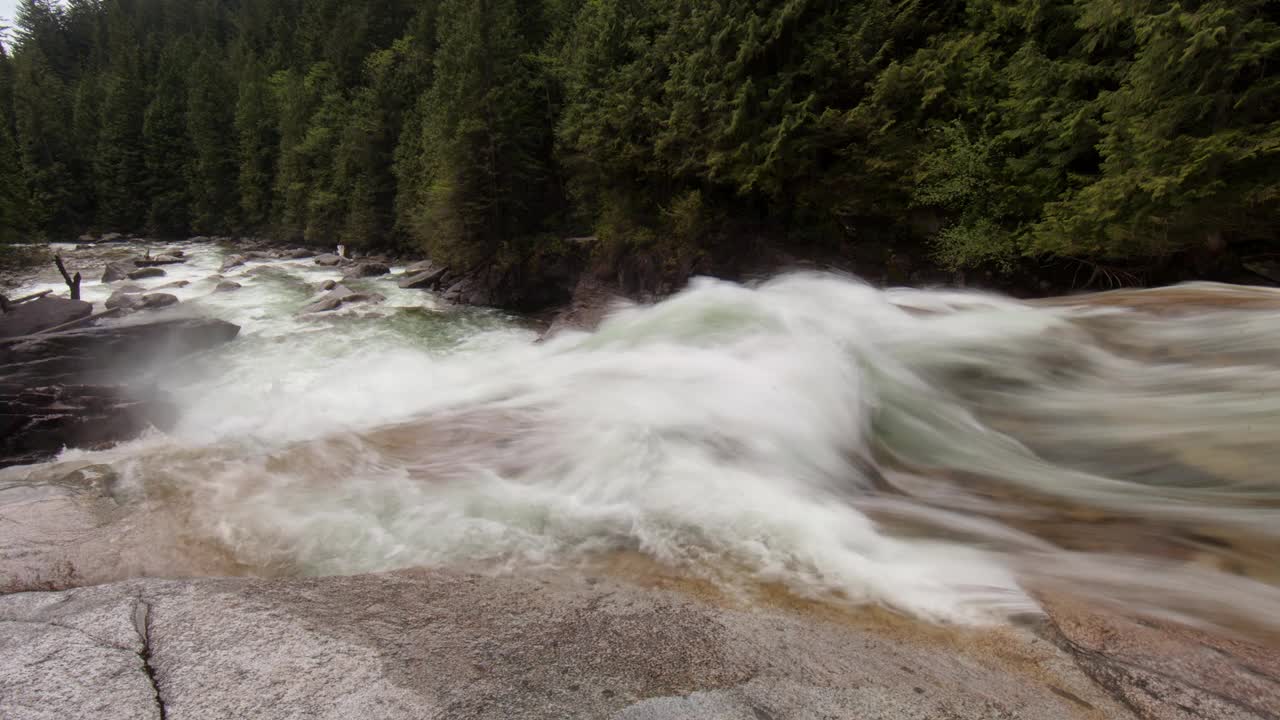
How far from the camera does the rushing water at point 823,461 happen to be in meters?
3.09

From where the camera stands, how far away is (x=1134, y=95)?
32.6 feet

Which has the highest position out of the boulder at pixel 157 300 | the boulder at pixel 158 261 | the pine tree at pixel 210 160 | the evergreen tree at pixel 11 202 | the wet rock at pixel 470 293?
the pine tree at pixel 210 160

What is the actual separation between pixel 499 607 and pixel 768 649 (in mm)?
1222

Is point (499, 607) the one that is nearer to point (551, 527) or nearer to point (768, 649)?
point (551, 527)

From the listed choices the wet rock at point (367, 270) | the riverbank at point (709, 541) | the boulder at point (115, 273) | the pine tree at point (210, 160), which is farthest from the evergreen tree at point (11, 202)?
the pine tree at point (210, 160)

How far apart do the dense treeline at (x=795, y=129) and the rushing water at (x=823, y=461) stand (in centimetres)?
359

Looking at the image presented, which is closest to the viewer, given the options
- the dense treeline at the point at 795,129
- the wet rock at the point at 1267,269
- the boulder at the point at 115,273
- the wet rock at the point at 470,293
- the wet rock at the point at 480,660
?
the wet rock at the point at 480,660

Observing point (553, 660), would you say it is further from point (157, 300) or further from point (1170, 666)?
point (157, 300)

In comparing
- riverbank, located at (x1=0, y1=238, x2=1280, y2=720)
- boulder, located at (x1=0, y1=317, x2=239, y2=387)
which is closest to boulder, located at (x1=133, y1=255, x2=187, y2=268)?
boulder, located at (x1=0, y1=317, x2=239, y2=387)

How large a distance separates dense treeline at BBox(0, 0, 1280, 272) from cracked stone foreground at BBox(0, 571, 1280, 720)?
10.7 metres

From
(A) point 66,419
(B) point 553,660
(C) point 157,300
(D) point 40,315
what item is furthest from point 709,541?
(C) point 157,300

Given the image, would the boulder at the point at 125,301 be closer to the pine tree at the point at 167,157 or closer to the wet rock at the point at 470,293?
the wet rock at the point at 470,293

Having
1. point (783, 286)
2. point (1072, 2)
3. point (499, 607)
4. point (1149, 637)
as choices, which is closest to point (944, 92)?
point (1072, 2)

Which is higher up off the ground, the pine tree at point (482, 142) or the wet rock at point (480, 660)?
the pine tree at point (482, 142)
